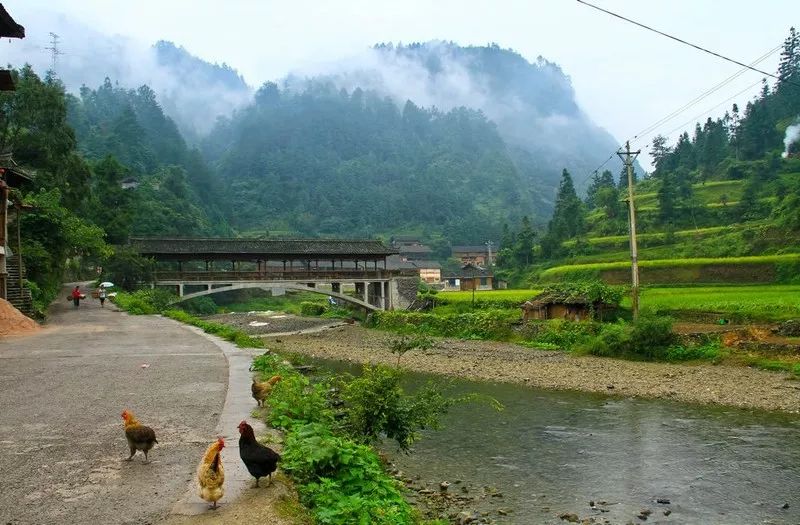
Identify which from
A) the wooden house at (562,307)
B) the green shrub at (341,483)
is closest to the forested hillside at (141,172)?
the wooden house at (562,307)

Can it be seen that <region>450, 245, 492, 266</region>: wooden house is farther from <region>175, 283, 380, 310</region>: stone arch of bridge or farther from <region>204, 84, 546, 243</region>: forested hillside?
<region>175, 283, 380, 310</region>: stone arch of bridge

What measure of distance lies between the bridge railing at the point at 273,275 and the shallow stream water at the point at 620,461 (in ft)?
84.4

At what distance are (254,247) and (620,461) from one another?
32121 millimetres

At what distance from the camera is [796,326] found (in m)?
20.5

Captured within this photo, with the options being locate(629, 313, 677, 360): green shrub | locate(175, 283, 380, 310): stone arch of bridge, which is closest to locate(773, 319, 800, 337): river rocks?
locate(629, 313, 677, 360): green shrub

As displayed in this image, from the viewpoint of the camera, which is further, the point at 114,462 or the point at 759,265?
the point at 759,265

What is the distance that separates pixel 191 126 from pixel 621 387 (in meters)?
158

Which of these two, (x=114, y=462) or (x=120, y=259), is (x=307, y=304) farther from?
(x=114, y=462)

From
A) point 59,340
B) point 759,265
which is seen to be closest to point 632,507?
point 59,340

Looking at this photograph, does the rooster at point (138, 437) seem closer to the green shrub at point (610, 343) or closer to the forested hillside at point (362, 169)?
the green shrub at point (610, 343)

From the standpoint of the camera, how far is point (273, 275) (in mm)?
38812

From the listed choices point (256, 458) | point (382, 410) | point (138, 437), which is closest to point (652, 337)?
point (382, 410)

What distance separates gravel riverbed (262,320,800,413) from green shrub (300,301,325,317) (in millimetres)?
19930

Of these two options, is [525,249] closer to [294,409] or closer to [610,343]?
[610,343]
